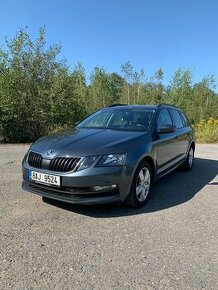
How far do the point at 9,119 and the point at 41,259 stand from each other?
11.3 meters

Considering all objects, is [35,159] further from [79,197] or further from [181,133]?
[181,133]

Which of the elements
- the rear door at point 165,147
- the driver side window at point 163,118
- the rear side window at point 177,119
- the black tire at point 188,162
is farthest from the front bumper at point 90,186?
the black tire at point 188,162

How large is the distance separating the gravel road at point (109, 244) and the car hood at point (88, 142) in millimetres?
897

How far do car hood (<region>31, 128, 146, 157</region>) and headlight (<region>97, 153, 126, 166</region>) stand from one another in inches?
2.8

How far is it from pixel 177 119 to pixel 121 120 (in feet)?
6.50

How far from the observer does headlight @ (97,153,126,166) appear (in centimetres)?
475

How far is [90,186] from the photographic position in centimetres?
466

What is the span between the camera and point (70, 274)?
331 centimetres

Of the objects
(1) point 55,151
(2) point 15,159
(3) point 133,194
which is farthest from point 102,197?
(2) point 15,159

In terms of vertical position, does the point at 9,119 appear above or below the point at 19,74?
below

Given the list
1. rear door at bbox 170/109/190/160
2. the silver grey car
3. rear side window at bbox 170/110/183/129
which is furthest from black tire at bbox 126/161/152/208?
rear side window at bbox 170/110/183/129

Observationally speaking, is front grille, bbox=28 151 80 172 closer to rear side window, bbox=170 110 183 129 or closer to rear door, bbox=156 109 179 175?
rear door, bbox=156 109 179 175

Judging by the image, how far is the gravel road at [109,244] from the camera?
3250mm

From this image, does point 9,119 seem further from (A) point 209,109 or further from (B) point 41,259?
(A) point 209,109
